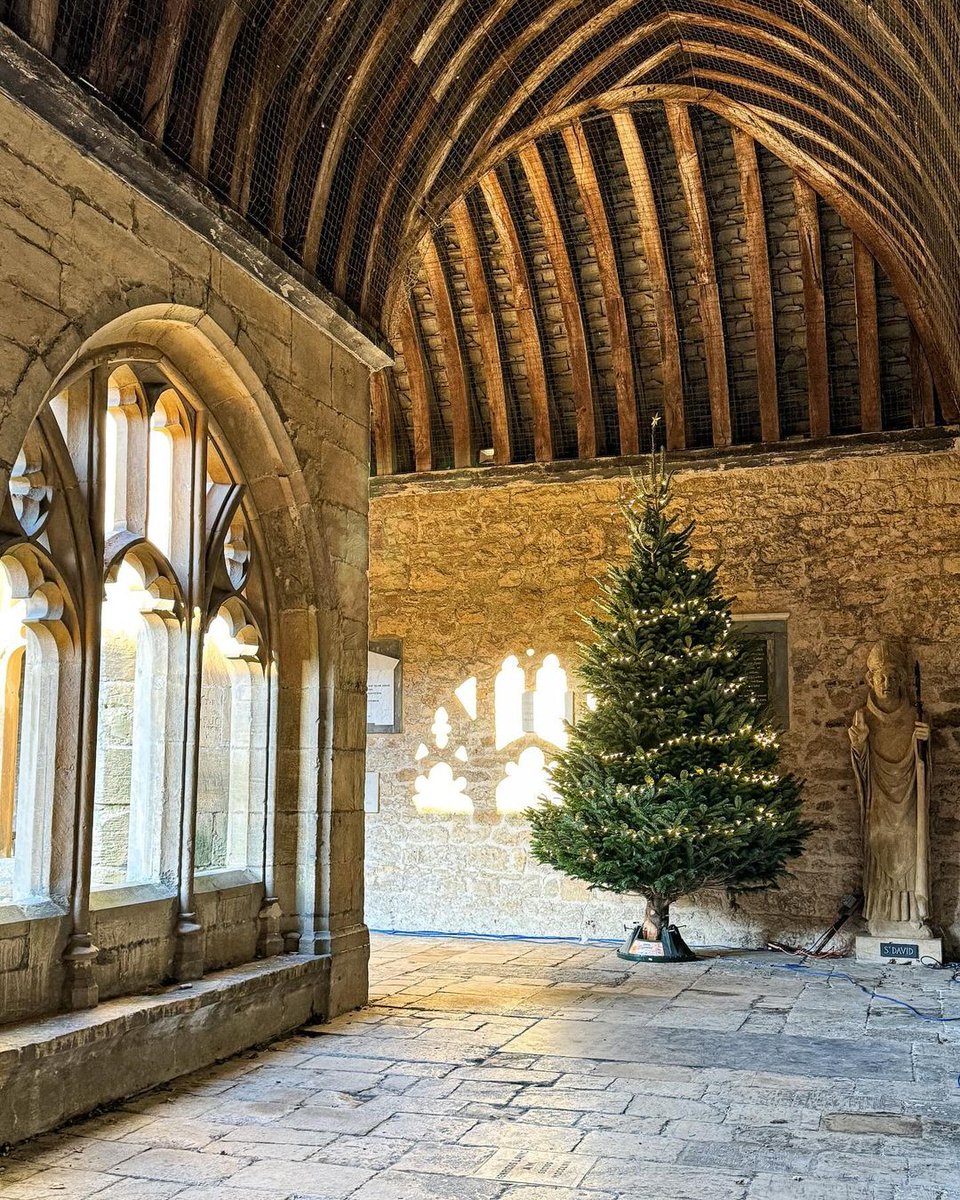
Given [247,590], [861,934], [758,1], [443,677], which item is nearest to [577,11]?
[758,1]

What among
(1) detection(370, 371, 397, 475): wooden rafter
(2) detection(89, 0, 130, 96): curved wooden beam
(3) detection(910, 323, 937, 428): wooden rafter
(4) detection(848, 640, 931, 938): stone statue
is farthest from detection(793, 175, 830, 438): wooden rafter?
(2) detection(89, 0, 130, 96): curved wooden beam

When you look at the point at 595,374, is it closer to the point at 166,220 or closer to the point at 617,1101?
the point at 166,220

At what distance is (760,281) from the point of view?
838 centimetres

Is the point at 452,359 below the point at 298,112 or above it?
above

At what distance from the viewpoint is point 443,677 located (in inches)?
360

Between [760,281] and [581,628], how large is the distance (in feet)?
8.83

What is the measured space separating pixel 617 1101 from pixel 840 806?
439 centimetres

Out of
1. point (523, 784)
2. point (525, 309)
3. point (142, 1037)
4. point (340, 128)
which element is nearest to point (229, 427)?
point (340, 128)

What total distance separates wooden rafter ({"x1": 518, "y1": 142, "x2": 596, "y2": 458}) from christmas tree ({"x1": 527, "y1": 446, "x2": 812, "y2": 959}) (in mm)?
1318

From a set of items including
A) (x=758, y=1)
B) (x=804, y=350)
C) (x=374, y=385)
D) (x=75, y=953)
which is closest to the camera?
(x=75, y=953)

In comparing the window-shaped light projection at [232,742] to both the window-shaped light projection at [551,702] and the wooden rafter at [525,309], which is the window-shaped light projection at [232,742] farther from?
the wooden rafter at [525,309]

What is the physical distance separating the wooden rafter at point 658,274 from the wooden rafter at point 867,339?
1240mm

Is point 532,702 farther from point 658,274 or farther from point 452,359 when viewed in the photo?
point 658,274

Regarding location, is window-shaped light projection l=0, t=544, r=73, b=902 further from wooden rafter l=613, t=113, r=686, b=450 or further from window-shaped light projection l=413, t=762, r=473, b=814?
wooden rafter l=613, t=113, r=686, b=450
